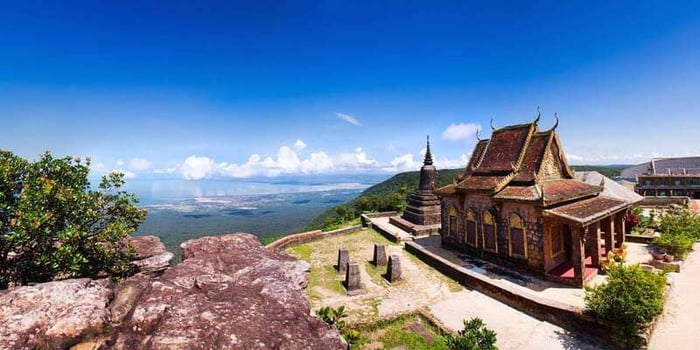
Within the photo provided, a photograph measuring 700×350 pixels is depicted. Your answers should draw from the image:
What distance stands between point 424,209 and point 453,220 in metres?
6.28

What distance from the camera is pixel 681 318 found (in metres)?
9.15

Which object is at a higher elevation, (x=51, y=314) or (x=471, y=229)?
(x=51, y=314)

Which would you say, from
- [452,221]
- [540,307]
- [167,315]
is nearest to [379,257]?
[452,221]

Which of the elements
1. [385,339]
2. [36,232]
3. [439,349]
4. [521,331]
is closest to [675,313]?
[521,331]

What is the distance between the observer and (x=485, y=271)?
1360 cm

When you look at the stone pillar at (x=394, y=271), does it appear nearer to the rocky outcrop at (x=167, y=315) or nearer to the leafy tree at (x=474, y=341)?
the leafy tree at (x=474, y=341)

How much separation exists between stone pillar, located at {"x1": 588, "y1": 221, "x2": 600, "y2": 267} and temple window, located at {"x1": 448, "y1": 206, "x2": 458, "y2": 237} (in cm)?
574

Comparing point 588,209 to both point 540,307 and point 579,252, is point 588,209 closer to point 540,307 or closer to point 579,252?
point 579,252

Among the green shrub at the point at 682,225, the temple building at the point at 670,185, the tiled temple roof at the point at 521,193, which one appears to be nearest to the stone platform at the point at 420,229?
the tiled temple roof at the point at 521,193

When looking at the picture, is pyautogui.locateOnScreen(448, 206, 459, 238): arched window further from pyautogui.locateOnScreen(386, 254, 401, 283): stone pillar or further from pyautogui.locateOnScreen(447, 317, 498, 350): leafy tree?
pyautogui.locateOnScreen(447, 317, 498, 350): leafy tree

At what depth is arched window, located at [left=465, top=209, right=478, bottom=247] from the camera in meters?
15.5

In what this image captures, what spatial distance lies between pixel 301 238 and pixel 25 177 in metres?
14.3

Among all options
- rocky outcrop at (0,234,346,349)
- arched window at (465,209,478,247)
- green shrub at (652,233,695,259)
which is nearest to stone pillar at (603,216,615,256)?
green shrub at (652,233,695,259)

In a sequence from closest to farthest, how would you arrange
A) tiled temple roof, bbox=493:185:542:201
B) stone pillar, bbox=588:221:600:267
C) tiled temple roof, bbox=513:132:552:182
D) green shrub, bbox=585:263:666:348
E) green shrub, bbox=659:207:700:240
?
green shrub, bbox=585:263:666:348 → stone pillar, bbox=588:221:600:267 → tiled temple roof, bbox=493:185:542:201 → tiled temple roof, bbox=513:132:552:182 → green shrub, bbox=659:207:700:240
